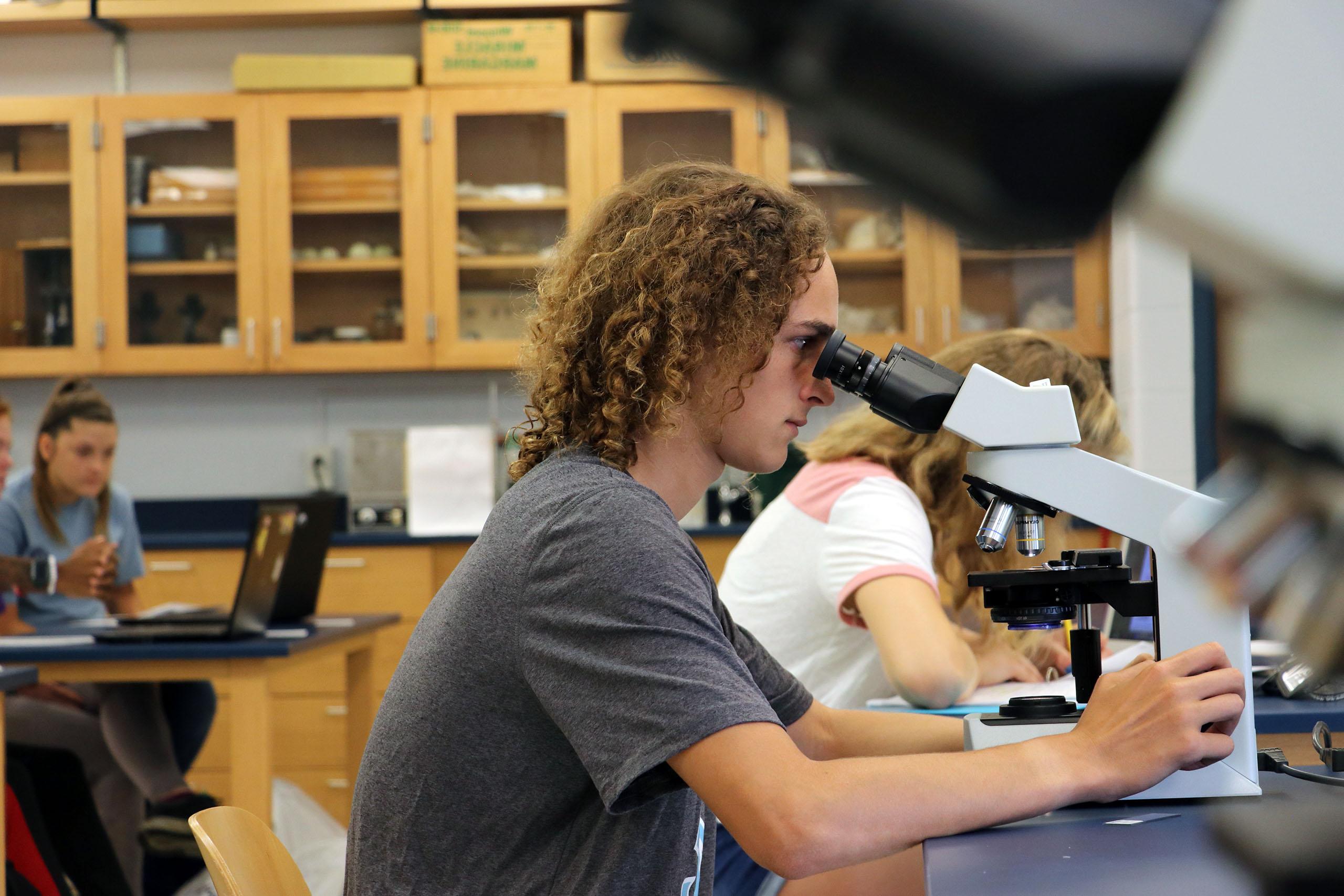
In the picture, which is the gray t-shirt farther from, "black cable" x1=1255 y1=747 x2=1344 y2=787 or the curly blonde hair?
"black cable" x1=1255 y1=747 x2=1344 y2=787

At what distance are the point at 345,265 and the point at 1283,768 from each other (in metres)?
3.46

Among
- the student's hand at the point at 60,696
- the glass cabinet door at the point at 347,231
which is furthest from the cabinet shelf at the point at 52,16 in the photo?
the student's hand at the point at 60,696

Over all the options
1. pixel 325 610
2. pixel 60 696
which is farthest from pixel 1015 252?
pixel 325 610

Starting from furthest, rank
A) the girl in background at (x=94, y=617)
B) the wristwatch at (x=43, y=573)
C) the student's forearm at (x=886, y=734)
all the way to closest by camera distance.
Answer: the girl in background at (x=94, y=617)
the wristwatch at (x=43, y=573)
the student's forearm at (x=886, y=734)

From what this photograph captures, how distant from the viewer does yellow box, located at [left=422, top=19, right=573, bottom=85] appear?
12.9 feet

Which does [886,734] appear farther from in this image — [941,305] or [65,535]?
[941,305]

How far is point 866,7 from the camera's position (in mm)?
137

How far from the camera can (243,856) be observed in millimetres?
994

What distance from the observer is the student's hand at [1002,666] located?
156 centimetres

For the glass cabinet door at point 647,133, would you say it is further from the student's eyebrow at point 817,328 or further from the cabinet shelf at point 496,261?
the student's eyebrow at point 817,328

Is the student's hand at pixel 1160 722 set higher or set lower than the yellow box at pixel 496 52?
lower

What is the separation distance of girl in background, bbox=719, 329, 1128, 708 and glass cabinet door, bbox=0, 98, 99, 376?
3025 millimetres

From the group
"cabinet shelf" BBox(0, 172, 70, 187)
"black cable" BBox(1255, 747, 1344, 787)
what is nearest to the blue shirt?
"cabinet shelf" BBox(0, 172, 70, 187)

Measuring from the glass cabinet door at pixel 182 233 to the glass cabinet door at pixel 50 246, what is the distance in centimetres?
6
